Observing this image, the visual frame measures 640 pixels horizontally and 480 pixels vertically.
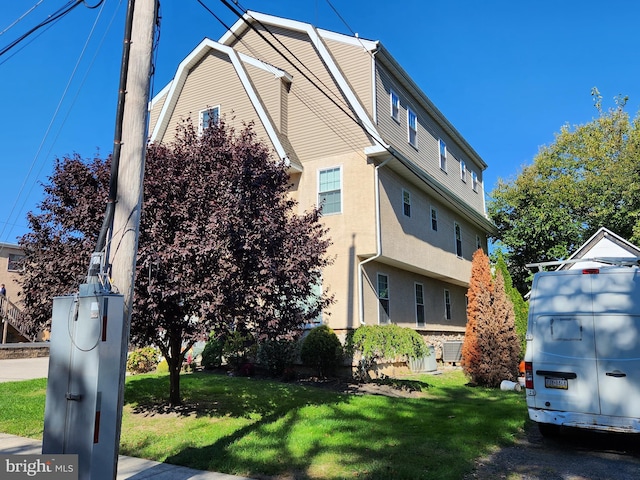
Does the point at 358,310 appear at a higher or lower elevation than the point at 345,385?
higher

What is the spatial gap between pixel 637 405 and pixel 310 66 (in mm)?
14008

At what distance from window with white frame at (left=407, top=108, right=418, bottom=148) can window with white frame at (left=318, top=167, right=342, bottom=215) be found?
4312mm

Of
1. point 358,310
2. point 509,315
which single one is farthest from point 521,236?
point 358,310

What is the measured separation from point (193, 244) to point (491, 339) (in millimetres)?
9931

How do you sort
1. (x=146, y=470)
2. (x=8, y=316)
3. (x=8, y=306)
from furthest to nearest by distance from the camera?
(x=8, y=306), (x=8, y=316), (x=146, y=470)

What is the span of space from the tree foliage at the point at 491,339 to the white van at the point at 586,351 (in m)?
6.47

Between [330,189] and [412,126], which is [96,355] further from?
[412,126]

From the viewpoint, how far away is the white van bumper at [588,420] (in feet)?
20.4

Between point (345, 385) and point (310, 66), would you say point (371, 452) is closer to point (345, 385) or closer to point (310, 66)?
point (345, 385)

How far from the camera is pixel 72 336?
4230 millimetres

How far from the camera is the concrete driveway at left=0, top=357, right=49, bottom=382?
1320cm

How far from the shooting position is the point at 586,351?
22.1 ft

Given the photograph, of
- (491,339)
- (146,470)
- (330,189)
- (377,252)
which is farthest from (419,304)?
(146,470)

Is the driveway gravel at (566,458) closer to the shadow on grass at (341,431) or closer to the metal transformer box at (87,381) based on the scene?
the shadow on grass at (341,431)
